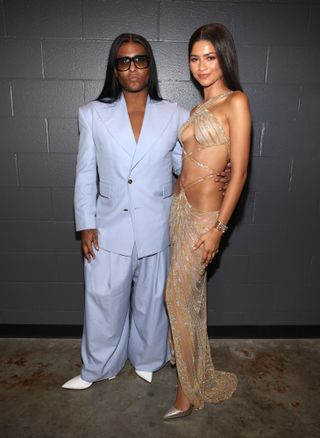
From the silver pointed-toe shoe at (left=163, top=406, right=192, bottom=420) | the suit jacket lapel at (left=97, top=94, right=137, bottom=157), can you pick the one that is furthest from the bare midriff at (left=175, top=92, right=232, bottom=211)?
the silver pointed-toe shoe at (left=163, top=406, right=192, bottom=420)

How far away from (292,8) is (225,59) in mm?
917

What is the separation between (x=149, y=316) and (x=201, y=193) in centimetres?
88

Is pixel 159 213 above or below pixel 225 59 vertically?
below

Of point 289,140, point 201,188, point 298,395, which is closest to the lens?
point 201,188

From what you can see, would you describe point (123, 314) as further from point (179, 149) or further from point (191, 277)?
point (179, 149)

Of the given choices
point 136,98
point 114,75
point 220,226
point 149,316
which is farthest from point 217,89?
point 149,316

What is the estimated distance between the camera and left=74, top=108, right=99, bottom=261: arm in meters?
1.91

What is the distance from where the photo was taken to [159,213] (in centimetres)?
199

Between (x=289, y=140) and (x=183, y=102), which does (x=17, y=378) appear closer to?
(x=183, y=102)

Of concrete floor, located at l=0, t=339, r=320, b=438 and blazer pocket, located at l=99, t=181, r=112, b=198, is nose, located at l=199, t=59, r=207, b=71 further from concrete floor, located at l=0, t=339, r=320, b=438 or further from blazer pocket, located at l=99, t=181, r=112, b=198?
concrete floor, located at l=0, t=339, r=320, b=438

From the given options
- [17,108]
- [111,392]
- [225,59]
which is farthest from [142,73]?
[111,392]

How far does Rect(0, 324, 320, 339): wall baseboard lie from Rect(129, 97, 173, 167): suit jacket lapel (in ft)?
5.03

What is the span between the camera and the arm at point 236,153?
1.61 metres

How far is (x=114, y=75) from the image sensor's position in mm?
1902
